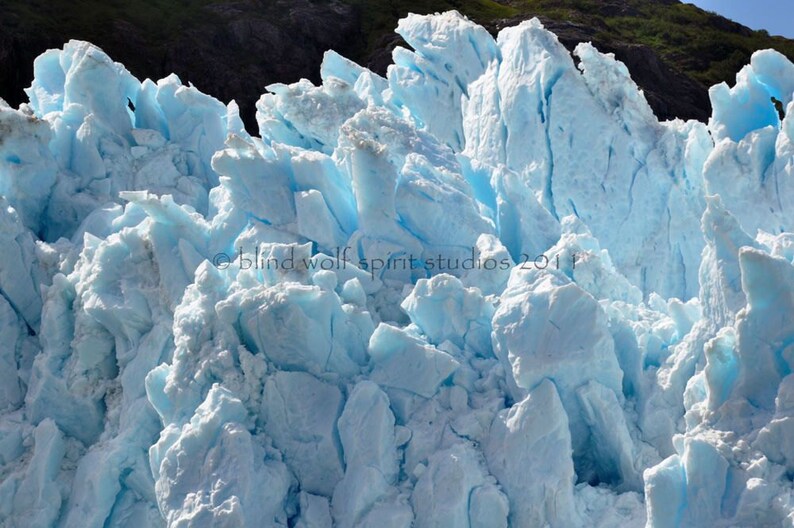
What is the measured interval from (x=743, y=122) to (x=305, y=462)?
9343mm

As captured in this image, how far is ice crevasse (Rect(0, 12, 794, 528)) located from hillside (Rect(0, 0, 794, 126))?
20.0m

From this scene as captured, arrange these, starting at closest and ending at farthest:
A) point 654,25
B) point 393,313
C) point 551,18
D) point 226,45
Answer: point 393,313, point 226,45, point 551,18, point 654,25

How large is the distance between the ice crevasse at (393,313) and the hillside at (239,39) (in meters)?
20.0

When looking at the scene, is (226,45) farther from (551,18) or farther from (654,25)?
(654,25)

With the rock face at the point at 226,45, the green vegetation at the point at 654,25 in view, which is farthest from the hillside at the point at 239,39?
the green vegetation at the point at 654,25

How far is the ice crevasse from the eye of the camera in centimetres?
827

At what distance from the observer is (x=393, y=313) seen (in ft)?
35.6

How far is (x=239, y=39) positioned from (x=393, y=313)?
28356mm

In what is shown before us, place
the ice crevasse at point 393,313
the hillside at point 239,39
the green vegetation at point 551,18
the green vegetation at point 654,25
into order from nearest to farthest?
the ice crevasse at point 393,313 → the hillside at point 239,39 → the green vegetation at point 551,18 → the green vegetation at point 654,25

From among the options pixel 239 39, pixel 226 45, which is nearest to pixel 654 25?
pixel 239 39

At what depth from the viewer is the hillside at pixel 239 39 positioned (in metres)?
33.9

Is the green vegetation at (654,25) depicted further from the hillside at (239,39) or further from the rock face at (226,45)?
the rock face at (226,45)

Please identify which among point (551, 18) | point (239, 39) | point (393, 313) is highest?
point (393, 313)

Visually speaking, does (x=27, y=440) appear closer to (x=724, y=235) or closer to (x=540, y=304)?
(x=540, y=304)
